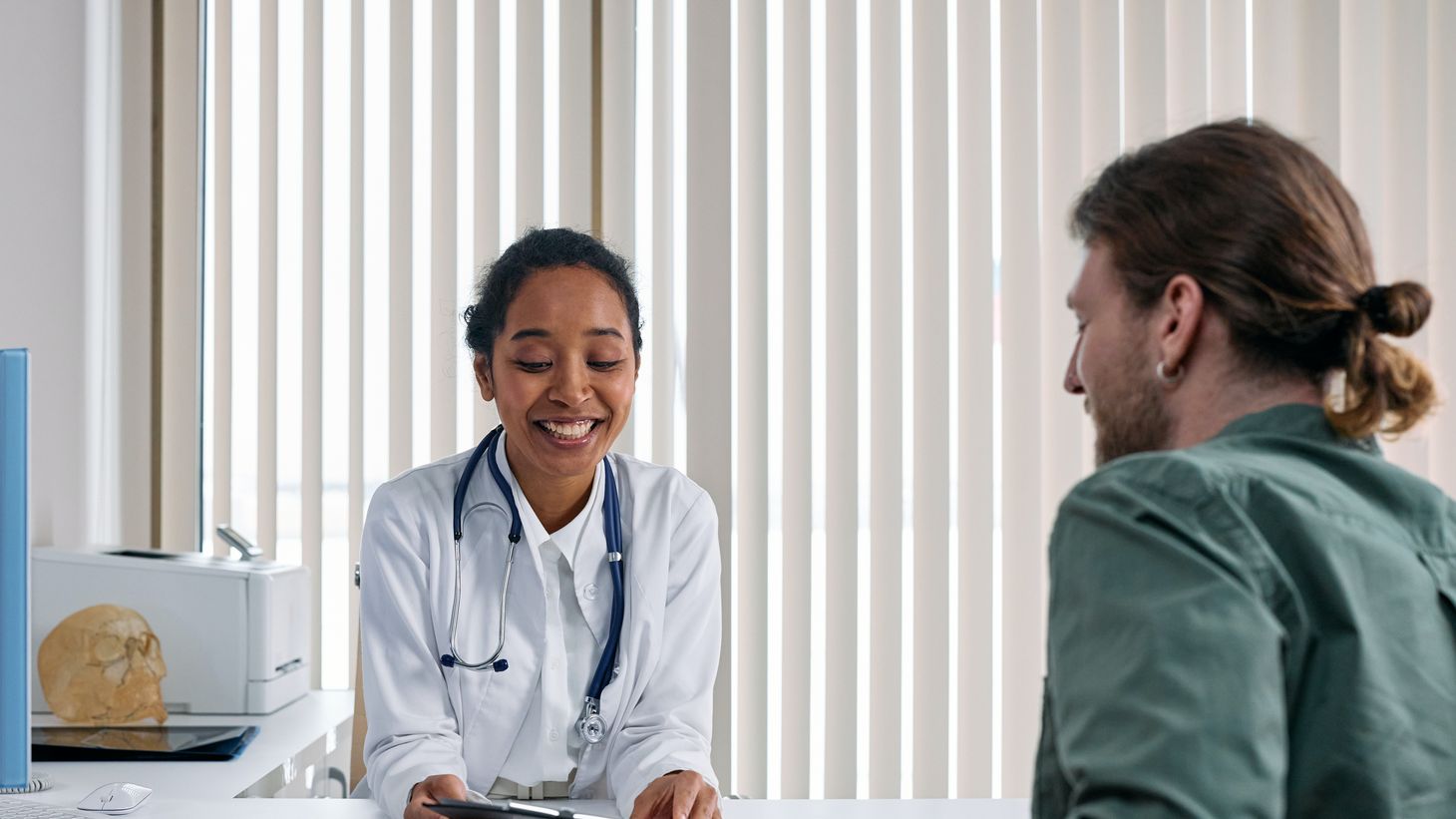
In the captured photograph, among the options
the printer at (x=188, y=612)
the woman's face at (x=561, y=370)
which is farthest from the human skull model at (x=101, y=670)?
the woman's face at (x=561, y=370)

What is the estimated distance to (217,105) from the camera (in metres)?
2.79

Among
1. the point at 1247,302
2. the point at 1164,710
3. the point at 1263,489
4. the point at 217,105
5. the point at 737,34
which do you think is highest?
the point at 737,34

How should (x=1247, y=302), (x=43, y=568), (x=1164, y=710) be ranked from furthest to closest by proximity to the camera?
1. (x=43, y=568)
2. (x=1247, y=302)
3. (x=1164, y=710)

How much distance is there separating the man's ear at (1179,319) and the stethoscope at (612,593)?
3.34 ft

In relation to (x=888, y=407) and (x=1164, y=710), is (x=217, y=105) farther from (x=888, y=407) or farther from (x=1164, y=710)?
(x=1164, y=710)

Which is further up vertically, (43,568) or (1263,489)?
(1263,489)

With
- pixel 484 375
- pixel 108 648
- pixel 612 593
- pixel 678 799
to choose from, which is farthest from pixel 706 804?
pixel 108 648

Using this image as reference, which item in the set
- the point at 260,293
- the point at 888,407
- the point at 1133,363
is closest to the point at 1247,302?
the point at 1133,363

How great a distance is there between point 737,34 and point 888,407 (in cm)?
98

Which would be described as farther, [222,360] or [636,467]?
[222,360]

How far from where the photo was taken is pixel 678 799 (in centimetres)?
142

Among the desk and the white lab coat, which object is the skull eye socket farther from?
the white lab coat

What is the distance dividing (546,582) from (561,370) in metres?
0.32

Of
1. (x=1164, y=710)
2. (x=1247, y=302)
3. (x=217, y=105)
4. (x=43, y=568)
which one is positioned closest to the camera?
(x=1164, y=710)
